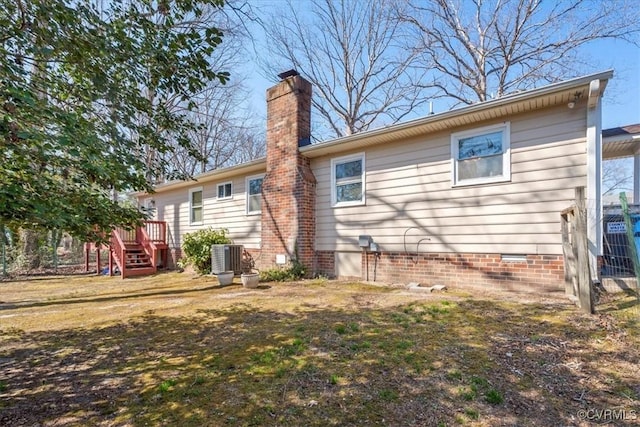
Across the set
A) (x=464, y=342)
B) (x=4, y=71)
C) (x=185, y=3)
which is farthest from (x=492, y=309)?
(x=4, y=71)

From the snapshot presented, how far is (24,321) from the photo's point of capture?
4879 mm

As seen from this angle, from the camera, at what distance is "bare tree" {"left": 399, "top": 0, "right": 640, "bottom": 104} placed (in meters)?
12.8

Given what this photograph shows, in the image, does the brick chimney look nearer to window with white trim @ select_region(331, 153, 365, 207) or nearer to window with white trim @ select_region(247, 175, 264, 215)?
window with white trim @ select_region(331, 153, 365, 207)

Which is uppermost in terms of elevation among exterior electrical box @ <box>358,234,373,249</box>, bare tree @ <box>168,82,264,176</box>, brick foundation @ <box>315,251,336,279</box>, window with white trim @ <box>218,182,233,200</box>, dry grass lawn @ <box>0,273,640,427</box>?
bare tree @ <box>168,82,264,176</box>

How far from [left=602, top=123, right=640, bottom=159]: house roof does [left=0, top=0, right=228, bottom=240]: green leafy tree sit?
6894mm

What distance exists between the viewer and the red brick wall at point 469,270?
209 inches

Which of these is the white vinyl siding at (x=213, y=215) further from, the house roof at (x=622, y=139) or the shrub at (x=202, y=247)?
the house roof at (x=622, y=139)

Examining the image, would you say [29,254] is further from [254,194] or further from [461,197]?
[461,197]

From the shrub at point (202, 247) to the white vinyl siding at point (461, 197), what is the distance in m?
3.45

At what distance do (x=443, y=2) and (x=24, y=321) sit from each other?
17.4 meters

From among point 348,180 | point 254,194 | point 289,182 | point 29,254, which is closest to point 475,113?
point 348,180

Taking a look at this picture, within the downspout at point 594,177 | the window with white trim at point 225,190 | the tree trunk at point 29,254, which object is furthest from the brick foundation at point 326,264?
the tree trunk at point 29,254

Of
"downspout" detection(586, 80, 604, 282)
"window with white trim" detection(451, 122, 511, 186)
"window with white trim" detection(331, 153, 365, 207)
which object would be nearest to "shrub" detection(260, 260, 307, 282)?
"window with white trim" detection(331, 153, 365, 207)

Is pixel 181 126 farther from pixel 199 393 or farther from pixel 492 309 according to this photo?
pixel 492 309
